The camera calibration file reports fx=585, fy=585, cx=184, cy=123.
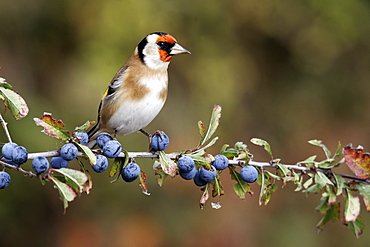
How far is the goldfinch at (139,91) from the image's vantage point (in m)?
3.03

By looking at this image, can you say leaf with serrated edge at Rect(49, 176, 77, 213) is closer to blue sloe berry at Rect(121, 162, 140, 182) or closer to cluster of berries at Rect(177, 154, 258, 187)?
blue sloe berry at Rect(121, 162, 140, 182)

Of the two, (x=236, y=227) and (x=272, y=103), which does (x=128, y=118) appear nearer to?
(x=236, y=227)

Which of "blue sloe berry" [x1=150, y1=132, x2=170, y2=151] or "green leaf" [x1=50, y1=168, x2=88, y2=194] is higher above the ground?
"blue sloe berry" [x1=150, y1=132, x2=170, y2=151]

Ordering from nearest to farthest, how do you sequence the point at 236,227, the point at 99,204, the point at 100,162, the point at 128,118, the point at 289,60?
the point at 100,162 < the point at 128,118 < the point at 99,204 < the point at 236,227 < the point at 289,60

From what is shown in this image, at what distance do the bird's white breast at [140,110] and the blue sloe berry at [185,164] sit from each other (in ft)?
3.58

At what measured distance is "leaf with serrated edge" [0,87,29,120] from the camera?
71.4 inches

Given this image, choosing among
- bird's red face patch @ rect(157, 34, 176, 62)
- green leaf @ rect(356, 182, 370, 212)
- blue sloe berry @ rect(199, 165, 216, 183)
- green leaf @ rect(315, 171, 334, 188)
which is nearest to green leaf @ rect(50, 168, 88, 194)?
blue sloe berry @ rect(199, 165, 216, 183)

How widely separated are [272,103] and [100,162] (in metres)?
4.06

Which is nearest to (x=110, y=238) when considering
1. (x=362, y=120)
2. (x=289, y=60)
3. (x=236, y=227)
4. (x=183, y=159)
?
(x=236, y=227)

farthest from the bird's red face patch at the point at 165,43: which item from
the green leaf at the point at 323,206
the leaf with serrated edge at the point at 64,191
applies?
the leaf with serrated edge at the point at 64,191

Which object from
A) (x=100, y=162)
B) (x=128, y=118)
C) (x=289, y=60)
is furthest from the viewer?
(x=289, y=60)

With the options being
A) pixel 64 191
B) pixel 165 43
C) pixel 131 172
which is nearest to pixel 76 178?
pixel 64 191

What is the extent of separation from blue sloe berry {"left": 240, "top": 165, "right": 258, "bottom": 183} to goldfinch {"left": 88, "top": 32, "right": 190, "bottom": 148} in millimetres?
1065

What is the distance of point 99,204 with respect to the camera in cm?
489
